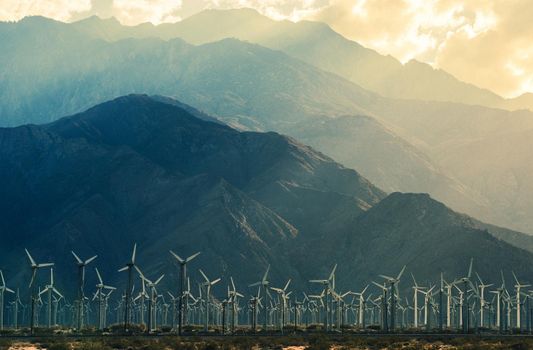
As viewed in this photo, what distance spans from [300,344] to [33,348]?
30.4 meters

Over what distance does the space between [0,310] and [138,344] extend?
75.7m

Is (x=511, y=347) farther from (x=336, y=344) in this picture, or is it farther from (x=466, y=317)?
(x=466, y=317)

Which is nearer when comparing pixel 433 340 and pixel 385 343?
pixel 385 343

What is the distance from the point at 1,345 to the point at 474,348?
49.6 meters

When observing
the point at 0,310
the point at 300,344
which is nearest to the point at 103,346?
the point at 300,344

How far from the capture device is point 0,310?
172875 mm

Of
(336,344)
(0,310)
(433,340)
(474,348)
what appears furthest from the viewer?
(0,310)

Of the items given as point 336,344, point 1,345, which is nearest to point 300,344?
point 336,344

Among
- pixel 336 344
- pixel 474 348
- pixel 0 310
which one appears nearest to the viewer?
pixel 474 348

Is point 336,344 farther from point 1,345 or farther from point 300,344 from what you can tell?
point 1,345

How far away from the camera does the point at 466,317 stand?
181m

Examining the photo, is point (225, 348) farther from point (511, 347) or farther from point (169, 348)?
point (511, 347)

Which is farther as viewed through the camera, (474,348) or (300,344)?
(300,344)

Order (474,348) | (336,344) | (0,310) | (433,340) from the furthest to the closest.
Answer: (0,310) < (433,340) < (336,344) < (474,348)
